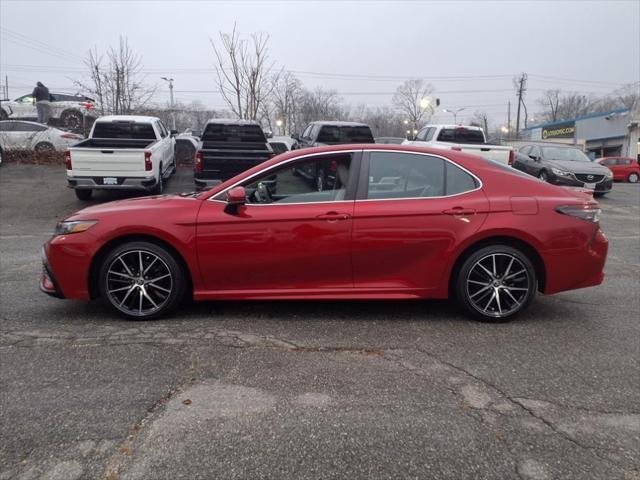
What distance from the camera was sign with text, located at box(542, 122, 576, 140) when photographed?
50.3 metres

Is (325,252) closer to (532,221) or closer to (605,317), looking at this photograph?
(532,221)

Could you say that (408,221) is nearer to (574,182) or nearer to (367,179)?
(367,179)

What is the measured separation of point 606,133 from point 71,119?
42.5 meters

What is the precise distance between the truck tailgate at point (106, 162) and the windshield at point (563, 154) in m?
Answer: 12.8

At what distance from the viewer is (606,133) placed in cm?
4447

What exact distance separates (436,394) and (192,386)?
158 centimetres

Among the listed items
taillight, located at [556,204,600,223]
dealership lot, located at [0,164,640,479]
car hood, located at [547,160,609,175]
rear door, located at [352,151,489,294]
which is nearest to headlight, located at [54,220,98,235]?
dealership lot, located at [0,164,640,479]

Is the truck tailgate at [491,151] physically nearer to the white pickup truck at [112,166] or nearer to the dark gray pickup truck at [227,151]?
the dark gray pickup truck at [227,151]

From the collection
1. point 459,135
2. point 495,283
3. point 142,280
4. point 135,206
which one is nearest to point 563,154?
point 459,135

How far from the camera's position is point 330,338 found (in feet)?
13.7

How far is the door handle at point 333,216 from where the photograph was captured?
14.4ft

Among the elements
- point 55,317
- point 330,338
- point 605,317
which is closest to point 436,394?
point 330,338

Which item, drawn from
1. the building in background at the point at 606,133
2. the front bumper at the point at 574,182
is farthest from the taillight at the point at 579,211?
the building in background at the point at 606,133

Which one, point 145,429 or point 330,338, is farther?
point 330,338
